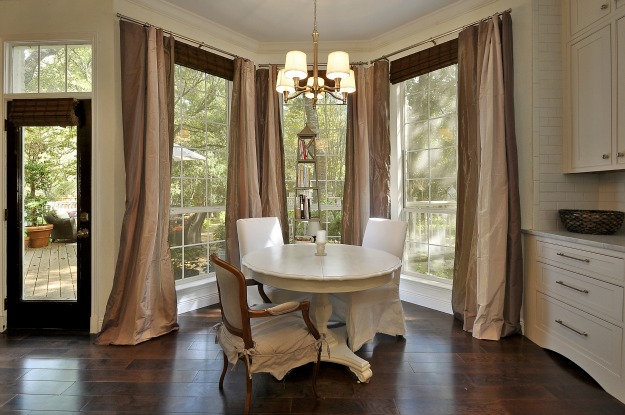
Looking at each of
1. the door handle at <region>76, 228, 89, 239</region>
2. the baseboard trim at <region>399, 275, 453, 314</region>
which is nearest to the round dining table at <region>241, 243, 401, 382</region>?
the baseboard trim at <region>399, 275, 453, 314</region>

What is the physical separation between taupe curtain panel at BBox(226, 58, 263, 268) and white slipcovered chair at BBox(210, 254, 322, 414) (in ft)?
5.49

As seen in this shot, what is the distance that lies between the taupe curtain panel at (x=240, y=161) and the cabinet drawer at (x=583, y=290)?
8.84 feet

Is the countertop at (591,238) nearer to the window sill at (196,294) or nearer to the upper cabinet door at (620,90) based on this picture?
the upper cabinet door at (620,90)

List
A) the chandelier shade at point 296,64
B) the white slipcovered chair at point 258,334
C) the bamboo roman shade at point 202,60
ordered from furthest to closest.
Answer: the bamboo roman shade at point 202,60
the chandelier shade at point 296,64
the white slipcovered chair at point 258,334

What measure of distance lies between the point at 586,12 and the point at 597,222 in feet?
5.23

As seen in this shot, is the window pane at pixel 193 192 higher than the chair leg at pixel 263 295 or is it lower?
higher

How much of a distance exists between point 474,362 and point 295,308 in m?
1.49

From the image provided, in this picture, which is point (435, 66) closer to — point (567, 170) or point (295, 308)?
point (567, 170)

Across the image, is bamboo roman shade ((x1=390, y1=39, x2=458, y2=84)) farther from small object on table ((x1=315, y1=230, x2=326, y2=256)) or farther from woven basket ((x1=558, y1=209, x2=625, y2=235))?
small object on table ((x1=315, y1=230, x2=326, y2=256))

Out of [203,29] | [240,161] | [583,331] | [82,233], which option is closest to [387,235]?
[583,331]

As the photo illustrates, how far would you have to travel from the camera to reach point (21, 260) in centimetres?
296

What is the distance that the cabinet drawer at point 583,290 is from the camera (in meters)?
2.03

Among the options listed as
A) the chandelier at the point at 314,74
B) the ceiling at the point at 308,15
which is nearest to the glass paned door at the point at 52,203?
the ceiling at the point at 308,15

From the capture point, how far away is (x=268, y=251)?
8.92ft
